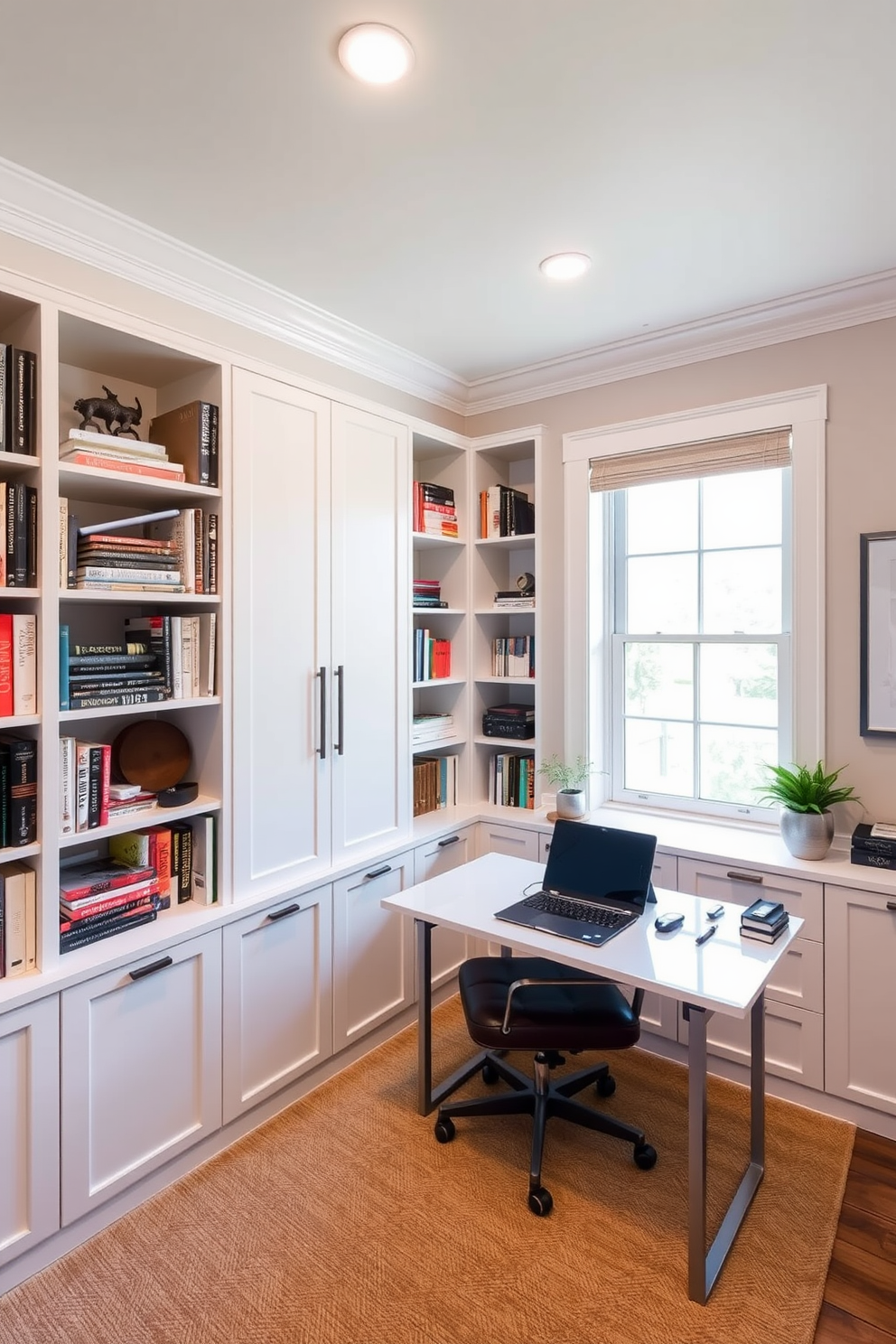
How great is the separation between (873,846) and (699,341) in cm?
199

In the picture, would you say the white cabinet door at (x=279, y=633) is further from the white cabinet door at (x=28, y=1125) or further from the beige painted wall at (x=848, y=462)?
the beige painted wall at (x=848, y=462)

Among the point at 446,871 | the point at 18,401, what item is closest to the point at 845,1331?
the point at 446,871

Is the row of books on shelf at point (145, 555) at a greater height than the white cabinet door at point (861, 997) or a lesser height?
greater

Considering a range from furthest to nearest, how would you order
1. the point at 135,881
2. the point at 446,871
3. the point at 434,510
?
the point at 434,510, the point at 446,871, the point at 135,881

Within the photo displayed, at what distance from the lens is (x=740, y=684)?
300cm

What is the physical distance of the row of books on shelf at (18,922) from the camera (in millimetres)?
1830

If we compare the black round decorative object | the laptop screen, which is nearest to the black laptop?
the laptop screen

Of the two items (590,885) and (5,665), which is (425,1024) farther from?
(5,665)

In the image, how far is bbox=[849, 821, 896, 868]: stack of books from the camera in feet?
7.73

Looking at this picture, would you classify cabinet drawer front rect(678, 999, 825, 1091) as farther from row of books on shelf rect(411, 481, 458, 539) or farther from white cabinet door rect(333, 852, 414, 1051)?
row of books on shelf rect(411, 481, 458, 539)

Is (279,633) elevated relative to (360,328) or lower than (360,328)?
lower

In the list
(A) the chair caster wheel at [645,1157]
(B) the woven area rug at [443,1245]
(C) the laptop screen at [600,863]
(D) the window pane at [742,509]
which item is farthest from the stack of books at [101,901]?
(D) the window pane at [742,509]

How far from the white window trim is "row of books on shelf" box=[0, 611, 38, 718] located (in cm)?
213

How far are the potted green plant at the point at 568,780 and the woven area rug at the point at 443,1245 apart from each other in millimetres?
1089
